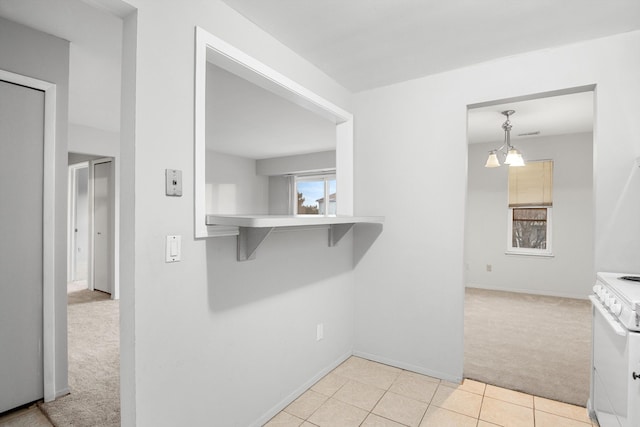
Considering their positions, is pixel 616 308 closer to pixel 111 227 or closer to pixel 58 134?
pixel 58 134

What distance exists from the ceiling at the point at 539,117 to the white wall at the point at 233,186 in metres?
4.57

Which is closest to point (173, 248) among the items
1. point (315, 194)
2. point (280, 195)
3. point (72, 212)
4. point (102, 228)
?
point (102, 228)

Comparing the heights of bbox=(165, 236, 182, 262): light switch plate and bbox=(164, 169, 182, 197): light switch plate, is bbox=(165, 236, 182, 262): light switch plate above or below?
below

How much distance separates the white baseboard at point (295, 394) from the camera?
6.60ft

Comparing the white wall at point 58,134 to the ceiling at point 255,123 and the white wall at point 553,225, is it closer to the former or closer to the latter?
the ceiling at point 255,123

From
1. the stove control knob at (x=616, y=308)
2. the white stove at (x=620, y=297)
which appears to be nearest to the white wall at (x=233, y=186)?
the white stove at (x=620, y=297)

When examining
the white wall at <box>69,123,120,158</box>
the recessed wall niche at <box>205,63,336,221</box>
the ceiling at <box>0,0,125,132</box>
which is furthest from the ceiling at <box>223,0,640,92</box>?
the white wall at <box>69,123,120,158</box>

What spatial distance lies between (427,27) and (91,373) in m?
3.44

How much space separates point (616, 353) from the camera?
153cm

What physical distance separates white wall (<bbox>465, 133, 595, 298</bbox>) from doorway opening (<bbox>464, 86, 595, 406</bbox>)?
1 centimetres

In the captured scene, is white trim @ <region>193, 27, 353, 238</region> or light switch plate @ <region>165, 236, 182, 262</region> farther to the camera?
white trim @ <region>193, 27, 353, 238</region>

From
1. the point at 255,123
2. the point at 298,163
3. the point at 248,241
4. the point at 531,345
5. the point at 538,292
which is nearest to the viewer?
the point at 248,241

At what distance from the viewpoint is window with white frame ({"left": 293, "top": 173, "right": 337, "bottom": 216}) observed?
23.6 feet

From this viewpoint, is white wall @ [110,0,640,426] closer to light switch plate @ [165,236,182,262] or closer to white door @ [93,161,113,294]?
light switch plate @ [165,236,182,262]
